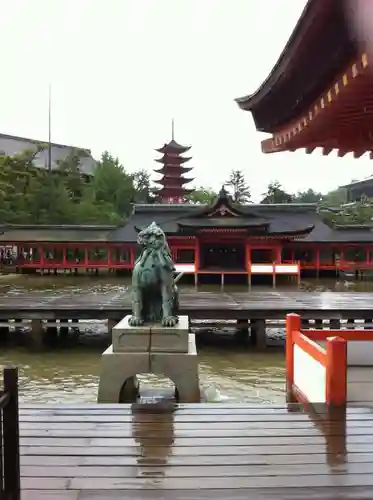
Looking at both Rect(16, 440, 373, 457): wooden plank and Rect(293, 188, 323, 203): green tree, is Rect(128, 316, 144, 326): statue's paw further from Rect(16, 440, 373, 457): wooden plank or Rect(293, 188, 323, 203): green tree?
Rect(293, 188, 323, 203): green tree

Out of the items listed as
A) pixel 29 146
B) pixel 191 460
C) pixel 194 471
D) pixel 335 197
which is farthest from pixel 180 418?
pixel 335 197

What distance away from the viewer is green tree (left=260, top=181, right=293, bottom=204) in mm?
64688

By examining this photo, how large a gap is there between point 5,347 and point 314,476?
1022 centimetres

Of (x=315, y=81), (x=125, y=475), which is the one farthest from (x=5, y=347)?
(x=315, y=81)

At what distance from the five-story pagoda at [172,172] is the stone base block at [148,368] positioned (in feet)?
145

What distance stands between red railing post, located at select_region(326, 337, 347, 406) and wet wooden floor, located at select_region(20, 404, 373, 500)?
0.59 feet

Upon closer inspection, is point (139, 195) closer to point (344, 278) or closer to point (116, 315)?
point (344, 278)

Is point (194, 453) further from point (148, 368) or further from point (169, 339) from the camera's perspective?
point (169, 339)

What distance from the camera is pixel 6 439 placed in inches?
109

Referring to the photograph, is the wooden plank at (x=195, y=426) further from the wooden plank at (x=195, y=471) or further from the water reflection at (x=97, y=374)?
the water reflection at (x=97, y=374)

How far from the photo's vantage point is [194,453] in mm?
4055

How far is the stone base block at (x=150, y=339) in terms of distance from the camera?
6500 mm

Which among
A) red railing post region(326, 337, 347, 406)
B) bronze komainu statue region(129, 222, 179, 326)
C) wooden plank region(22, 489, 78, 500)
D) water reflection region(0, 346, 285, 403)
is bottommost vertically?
water reflection region(0, 346, 285, 403)

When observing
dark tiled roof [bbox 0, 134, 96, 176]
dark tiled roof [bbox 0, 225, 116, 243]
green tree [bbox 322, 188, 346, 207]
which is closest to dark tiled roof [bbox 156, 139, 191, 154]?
dark tiled roof [bbox 0, 134, 96, 176]
